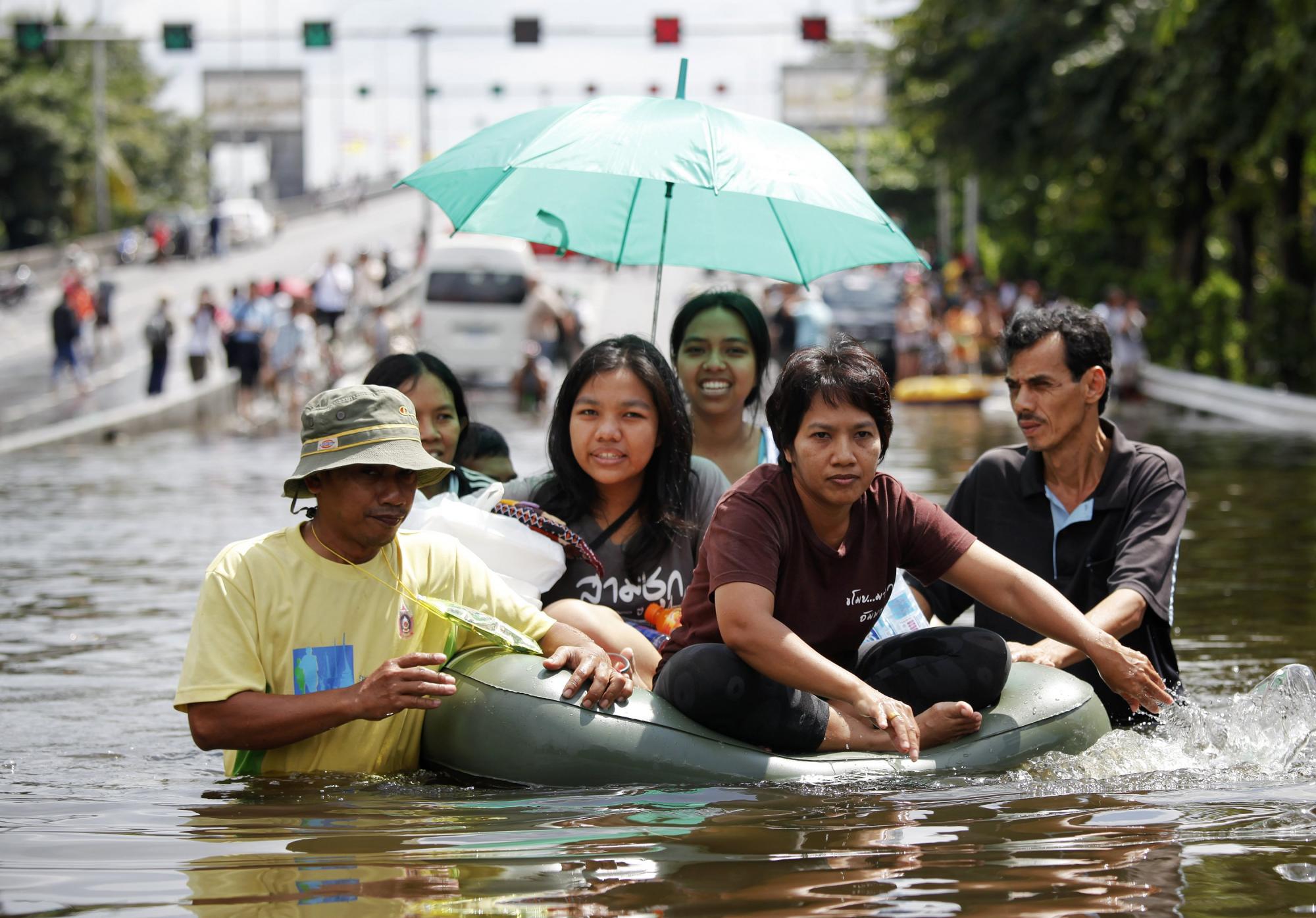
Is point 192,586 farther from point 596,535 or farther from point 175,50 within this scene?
point 175,50

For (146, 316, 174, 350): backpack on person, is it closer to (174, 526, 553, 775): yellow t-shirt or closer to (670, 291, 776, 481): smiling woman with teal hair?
(670, 291, 776, 481): smiling woman with teal hair

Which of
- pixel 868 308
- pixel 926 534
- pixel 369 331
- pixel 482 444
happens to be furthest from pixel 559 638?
pixel 868 308

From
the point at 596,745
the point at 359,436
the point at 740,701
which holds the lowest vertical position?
the point at 596,745

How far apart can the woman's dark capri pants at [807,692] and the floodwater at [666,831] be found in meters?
0.20

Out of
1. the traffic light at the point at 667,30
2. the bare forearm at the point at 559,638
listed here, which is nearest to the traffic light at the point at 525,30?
the traffic light at the point at 667,30

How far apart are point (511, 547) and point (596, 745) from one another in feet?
2.99

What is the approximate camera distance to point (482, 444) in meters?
Answer: 7.83

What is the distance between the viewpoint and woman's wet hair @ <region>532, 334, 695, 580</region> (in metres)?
6.41

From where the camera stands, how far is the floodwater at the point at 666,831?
14.4 ft

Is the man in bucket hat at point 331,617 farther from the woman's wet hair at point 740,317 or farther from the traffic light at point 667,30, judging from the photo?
the traffic light at point 667,30

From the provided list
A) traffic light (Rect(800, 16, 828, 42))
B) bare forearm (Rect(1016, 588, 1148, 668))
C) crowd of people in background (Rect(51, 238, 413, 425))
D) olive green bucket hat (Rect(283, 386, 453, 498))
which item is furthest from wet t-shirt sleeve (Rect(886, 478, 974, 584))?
traffic light (Rect(800, 16, 828, 42))

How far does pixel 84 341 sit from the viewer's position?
33781 mm

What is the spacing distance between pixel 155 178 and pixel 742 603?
8129cm

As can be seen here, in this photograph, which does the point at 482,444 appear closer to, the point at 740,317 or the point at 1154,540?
the point at 740,317
